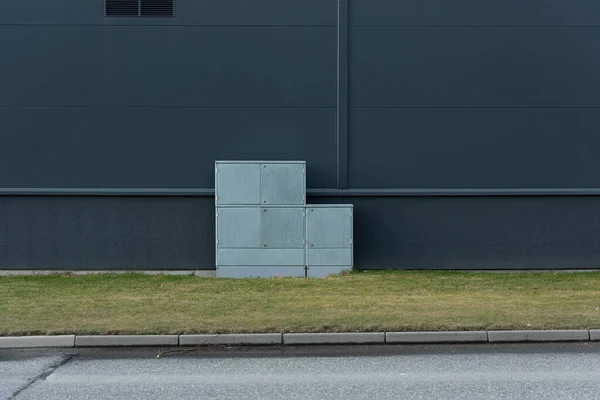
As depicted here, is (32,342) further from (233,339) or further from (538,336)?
(538,336)

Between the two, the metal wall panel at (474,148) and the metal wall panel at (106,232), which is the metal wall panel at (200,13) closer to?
the metal wall panel at (474,148)

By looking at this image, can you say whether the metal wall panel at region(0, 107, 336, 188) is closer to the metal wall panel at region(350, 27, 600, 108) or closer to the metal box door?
the metal box door

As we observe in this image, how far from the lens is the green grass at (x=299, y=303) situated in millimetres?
10039

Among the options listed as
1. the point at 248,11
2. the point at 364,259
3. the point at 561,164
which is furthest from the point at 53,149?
the point at 561,164

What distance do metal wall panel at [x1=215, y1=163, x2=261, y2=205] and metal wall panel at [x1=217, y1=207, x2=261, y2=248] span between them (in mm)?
176

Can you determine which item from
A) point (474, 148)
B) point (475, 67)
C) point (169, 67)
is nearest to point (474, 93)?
point (475, 67)

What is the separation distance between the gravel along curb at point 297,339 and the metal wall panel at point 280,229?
561cm

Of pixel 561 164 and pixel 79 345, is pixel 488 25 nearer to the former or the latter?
pixel 561 164

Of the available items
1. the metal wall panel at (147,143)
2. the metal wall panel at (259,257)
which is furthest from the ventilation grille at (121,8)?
the metal wall panel at (259,257)

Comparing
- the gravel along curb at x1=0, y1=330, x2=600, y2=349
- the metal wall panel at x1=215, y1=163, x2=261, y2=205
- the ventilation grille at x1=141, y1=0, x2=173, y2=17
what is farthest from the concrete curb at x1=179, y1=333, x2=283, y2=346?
the ventilation grille at x1=141, y1=0, x2=173, y2=17

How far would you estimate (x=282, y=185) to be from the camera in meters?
15.3

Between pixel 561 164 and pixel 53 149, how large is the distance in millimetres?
10469

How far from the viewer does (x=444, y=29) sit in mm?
16203

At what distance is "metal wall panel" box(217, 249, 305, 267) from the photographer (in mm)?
15203
